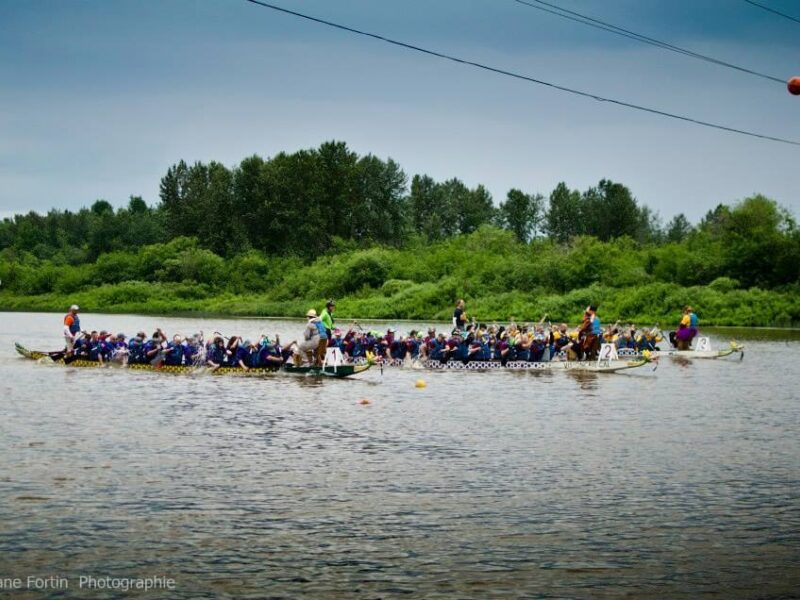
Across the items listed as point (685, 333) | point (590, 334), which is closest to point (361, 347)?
point (590, 334)

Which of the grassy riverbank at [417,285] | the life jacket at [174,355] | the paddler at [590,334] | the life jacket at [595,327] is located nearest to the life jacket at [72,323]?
the life jacket at [174,355]

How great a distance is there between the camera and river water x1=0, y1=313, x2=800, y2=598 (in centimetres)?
1103

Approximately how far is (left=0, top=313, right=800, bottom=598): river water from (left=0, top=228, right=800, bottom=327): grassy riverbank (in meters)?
39.9

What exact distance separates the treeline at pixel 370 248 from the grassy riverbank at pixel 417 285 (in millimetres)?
183

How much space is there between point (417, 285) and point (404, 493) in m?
63.1

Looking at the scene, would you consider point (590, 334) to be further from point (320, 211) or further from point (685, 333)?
point (320, 211)

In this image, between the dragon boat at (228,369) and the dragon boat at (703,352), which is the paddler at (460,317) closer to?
the dragon boat at (228,369)

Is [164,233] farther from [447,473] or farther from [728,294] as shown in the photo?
[447,473]

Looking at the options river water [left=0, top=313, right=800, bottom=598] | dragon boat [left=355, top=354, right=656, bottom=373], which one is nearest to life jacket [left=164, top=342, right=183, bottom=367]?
river water [left=0, top=313, right=800, bottom=598]

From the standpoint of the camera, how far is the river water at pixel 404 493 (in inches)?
434

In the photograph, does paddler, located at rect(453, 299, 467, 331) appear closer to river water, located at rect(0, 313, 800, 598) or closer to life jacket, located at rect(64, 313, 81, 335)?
river water, located at rect(0, 313, 800, 598)

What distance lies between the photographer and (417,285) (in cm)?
7769

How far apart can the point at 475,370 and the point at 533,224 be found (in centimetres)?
10527

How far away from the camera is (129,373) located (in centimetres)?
3250
